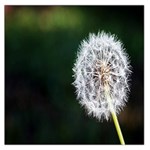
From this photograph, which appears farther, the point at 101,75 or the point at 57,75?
the point at 57,75

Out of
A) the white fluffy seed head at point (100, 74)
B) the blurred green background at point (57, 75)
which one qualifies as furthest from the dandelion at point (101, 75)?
the blurred green background at point (57, 75)

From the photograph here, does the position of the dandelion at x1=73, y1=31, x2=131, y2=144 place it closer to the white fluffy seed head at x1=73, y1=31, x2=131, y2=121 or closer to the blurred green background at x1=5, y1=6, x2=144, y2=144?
the white fluffy seed head at x1=73, y1=31, x2=131, y2=121

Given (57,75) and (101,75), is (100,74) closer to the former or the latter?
(101,75)

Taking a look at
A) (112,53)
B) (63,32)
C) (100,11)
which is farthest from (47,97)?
(112,53)

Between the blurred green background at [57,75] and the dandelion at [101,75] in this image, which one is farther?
the blurred green background at [57,75]

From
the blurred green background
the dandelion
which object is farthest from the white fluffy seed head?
the blurred green background

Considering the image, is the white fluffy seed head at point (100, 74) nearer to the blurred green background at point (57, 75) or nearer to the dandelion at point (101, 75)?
the dandelion at point (101, 75)

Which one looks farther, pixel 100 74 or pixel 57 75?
pixel 57 75

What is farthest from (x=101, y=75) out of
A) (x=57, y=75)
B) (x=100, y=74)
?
(x=57, y=75)
